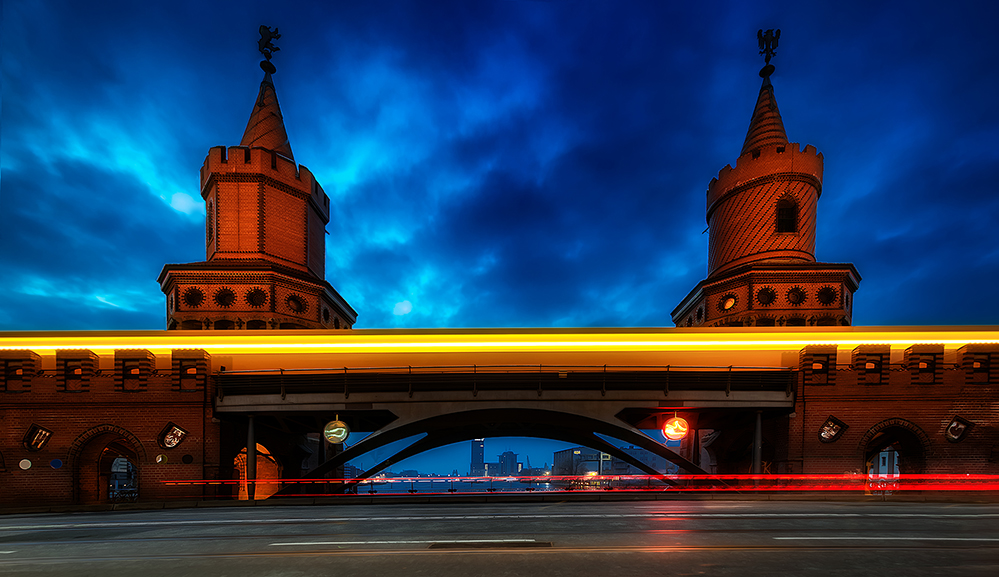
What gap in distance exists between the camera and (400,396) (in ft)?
51.1

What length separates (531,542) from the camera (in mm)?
7285

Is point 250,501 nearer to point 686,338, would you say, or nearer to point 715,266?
point 686,338

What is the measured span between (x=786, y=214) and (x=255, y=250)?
28.2 meters

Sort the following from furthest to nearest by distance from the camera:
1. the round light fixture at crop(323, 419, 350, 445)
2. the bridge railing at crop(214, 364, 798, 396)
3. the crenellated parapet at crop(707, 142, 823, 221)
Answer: the crenellated parapet at crop(707, 142, 823, 221) < the bridge railing at crop(214, 364, 798, 396) < the round light fixture at crop(323, 419, 350, 445)

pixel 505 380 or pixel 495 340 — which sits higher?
pixel 495 340

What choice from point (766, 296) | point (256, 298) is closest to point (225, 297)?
point (256, 298)

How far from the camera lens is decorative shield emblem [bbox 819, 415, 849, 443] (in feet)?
49.2

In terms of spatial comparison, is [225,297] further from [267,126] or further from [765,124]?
[765,124]

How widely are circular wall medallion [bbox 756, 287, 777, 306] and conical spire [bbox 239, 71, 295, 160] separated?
26.4 m

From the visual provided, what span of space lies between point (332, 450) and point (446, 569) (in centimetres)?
1987

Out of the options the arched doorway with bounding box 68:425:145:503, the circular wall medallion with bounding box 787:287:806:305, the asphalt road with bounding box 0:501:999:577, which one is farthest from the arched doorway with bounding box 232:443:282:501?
the circular wall medallion with bounding box 787:287:806:305

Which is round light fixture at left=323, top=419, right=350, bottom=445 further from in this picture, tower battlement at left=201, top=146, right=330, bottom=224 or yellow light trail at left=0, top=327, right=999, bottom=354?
tower battlement at left=201, top=146, right=330, bottom=224

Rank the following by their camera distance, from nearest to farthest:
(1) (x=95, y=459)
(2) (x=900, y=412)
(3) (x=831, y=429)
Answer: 1. (2) (x=900, y=412)
2. (3) (x=831, y=429)
3. (1) (x=95, y=459)

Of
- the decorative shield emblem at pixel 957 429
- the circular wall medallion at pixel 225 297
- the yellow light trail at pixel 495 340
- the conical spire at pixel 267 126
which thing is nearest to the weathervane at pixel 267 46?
the conical spire at pixel 267 126
